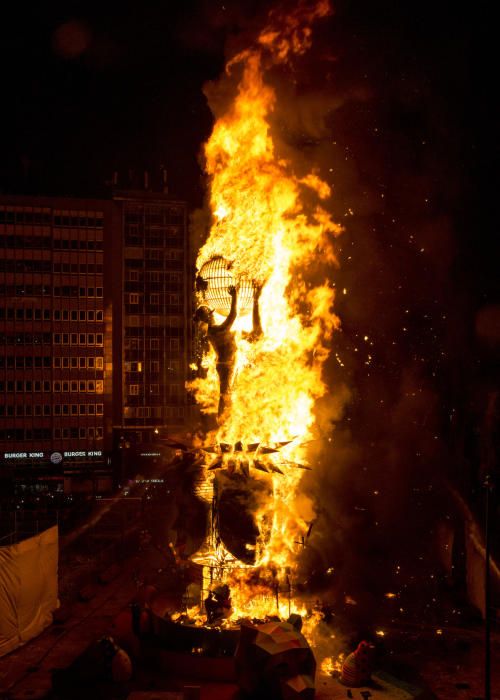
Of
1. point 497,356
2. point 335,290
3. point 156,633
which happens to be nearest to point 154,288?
point 335,290

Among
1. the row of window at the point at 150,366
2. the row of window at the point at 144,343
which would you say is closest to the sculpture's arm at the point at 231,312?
the row of window at the point at 144,343

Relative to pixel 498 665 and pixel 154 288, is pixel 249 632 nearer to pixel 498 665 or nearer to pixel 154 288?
pixel 498 665

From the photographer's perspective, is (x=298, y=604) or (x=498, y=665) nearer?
(x=498, y=665)

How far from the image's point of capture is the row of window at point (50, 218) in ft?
178

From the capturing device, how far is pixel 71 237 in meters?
55.7

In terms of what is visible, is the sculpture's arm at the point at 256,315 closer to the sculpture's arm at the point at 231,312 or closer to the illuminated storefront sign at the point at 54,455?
the sculpture's arm at the point at 231,312

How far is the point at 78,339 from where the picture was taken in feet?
184

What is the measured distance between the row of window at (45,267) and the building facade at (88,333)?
0.08 meters

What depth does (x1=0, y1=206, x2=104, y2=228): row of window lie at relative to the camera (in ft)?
178

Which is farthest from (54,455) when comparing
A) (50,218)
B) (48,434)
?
(50,218)

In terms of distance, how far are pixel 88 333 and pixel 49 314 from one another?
3586mm

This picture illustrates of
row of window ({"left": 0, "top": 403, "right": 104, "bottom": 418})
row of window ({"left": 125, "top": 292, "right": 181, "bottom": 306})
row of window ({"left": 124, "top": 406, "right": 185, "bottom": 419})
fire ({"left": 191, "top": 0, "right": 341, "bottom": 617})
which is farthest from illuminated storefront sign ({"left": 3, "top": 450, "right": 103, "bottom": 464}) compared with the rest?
fire ({"left": 191, "top": 0, "right": 341, "bottom": 617})

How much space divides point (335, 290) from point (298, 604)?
35.5ft

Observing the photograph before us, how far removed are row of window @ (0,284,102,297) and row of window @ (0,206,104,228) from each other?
521 cm
